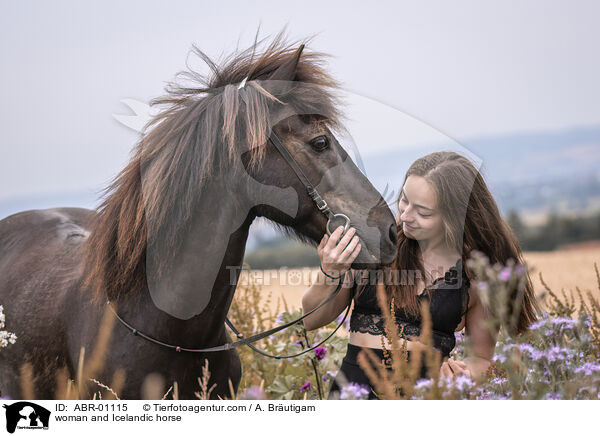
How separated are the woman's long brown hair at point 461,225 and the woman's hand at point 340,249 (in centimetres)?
35

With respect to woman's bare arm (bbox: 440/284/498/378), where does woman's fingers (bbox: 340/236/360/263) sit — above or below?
above

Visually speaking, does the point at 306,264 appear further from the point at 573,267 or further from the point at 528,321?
the point at 573,267

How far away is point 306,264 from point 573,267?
117 inches

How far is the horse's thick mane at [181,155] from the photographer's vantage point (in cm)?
221

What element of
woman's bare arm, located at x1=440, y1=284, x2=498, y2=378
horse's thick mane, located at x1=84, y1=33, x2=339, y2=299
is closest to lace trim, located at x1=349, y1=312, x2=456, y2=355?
woman's bare arm, located at x1=440, y1=284, x2=498, y2=378

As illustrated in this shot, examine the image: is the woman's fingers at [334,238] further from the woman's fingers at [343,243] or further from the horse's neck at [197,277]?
the horse's neck at [197,277]

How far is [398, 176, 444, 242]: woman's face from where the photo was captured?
240cm

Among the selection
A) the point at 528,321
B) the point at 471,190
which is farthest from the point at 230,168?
the point at 528,321

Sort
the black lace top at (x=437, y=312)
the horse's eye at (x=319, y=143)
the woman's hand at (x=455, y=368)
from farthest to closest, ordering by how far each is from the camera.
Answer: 1. the black lace top at (x=437, y=312)
2. the horse's eye at (x=319, y=143)
3. the woman's hand at (x=455, y=368)

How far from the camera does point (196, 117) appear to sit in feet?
7.50

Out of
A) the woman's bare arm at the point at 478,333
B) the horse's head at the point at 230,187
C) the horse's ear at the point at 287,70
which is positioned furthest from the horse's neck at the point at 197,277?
the woman's bare arm at the point at 478,333

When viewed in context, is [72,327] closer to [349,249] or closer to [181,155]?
[181,155]

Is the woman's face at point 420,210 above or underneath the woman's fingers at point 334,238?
above

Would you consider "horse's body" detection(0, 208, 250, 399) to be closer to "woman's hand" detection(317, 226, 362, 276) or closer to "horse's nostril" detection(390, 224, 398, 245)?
"woman's hand" detection(317, 226, 362, 276)
